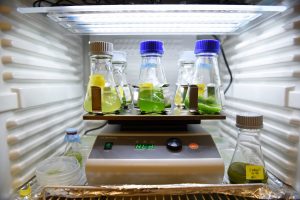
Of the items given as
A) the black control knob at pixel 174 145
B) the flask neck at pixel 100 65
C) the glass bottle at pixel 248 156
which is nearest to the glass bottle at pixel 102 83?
the flask neck at pixel 100 65

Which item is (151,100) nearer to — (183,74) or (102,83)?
(102,83)

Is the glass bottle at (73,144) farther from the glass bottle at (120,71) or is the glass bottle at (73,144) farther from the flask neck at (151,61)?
the flask neck at (151,61)

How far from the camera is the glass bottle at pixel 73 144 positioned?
0.78 meters

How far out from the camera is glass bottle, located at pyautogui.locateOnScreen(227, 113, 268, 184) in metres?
0.60

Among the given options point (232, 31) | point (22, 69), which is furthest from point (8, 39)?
point (232, 31)

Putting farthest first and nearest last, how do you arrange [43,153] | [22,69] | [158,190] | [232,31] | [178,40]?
[178,40] → [232,31] → [43,153] → [22,69] → [158,190]

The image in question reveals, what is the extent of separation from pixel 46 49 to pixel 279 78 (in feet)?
2.92

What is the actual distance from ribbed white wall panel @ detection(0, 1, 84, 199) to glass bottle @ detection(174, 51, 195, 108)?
1.77 feet

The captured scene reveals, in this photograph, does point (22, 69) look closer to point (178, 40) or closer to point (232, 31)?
point (178, 40)

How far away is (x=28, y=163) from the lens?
694 millimetres

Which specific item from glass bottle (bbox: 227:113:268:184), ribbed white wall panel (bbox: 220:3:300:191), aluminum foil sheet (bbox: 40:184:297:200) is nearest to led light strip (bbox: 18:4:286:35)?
ribbed white wall panel (bbox: 220:3:300:191)

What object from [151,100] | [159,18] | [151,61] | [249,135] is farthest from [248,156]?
[159,18]

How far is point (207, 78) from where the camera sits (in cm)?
74

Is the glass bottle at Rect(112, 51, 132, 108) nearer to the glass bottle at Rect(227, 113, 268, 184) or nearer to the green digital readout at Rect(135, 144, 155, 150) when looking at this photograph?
the green digital readout at Rect(135, 144, 155, 150)
